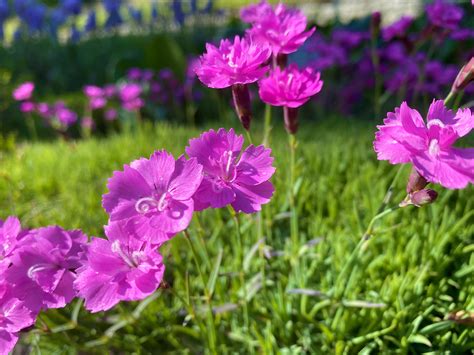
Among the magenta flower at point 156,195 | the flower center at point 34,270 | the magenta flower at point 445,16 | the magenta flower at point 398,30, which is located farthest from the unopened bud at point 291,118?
the magenta flower at point 398,30

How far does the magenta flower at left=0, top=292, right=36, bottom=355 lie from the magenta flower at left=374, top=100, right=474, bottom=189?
→ 64 cm

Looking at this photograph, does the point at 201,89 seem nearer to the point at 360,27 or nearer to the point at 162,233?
the point at 360,27

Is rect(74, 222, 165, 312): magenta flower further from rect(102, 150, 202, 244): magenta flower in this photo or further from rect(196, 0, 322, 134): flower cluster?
rect(196, 0, 322, 134): flower cluster

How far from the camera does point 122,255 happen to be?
2.41 ft

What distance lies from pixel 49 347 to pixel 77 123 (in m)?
3.58

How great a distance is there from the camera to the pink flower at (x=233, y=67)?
2.66 feet

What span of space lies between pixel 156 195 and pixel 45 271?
0.26 metres

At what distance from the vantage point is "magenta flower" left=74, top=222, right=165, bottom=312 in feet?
2.33

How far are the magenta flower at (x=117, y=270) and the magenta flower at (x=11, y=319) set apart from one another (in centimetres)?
11

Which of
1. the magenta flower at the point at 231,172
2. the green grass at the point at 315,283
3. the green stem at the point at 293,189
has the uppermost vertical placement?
the magenta flower at the point at 231,172

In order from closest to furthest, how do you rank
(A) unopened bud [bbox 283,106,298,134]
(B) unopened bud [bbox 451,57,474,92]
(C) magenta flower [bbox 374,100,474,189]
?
(C) magenta flower [bbox 374,100,474,189], (B) unopened bud [bbox 451,57,474,92], (A) unopened bud [bbox 283,106,298,134]

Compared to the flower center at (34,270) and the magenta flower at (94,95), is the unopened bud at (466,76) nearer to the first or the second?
the flower center at (34,270)

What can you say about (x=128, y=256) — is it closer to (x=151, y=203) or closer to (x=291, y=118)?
(x=151, y=203)

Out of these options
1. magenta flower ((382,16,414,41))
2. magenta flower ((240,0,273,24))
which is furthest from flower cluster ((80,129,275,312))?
magenta flower ((382,16,414,41))
